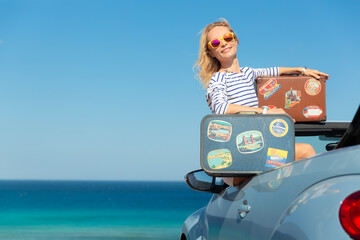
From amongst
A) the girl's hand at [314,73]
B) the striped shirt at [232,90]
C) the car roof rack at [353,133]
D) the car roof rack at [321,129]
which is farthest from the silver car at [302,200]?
the girl's hand at [314,73]

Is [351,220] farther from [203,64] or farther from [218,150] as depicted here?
[203,64]

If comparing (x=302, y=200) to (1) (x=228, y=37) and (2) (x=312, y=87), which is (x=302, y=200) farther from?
(1) (x=228, y=37)

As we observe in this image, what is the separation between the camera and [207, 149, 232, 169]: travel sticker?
246 centimetres

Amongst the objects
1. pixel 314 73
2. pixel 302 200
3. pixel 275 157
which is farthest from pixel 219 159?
pixel 314 73

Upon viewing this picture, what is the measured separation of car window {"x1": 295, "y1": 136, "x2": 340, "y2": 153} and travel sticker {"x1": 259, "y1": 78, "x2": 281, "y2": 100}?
45cm

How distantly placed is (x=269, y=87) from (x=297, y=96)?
8.2 inches

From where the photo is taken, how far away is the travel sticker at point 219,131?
2.50 m

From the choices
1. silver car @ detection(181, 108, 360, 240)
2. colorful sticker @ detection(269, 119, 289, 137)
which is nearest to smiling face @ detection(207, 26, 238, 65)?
silver car @ detection(181, 108, 360, 240)

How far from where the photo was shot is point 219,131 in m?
2.51

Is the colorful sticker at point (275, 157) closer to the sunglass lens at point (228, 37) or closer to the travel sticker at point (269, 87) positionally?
the travel sticker at point (269, 87)

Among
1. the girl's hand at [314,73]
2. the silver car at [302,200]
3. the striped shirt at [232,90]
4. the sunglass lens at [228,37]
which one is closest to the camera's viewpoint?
the silver car at [302,200]

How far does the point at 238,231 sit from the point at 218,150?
0.41 m

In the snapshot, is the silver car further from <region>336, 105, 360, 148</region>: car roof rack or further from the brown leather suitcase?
the brown leather suitcase

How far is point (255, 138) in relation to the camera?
2527 mm
